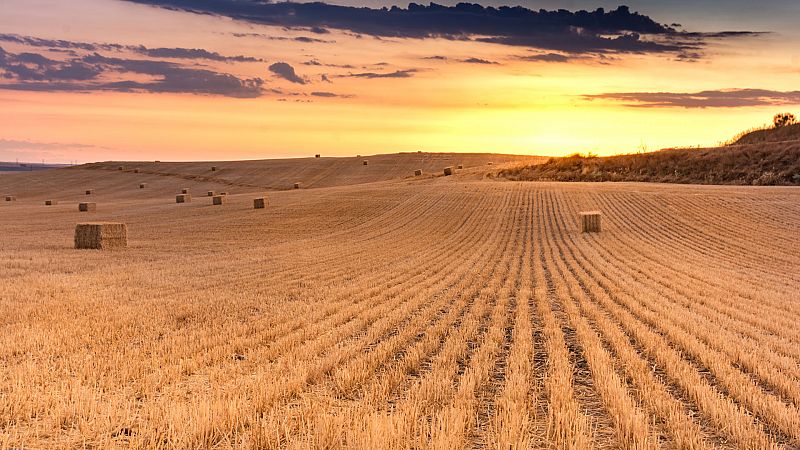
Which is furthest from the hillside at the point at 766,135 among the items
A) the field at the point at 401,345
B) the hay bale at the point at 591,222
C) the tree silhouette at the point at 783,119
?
the field at the point at 401,345

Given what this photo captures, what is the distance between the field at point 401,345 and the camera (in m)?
5.48

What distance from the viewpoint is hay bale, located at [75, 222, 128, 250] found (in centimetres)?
2130

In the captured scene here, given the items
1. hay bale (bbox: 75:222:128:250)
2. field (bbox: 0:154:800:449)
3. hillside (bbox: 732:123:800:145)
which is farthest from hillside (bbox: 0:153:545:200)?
field (bbox: 0:154:800:449)

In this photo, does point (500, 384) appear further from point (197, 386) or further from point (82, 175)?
point (82, 175)

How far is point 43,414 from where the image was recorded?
18.7ft

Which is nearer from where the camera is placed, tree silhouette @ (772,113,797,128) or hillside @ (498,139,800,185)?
hillside @ (498,139,800,185)

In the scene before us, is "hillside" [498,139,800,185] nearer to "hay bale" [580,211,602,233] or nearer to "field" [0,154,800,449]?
"hay bale" [580,211,602,233]

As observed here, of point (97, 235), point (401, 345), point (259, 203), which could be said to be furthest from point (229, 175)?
point (401, 345)

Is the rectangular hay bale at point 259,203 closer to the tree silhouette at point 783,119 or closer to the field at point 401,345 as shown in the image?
the field at point 401,345

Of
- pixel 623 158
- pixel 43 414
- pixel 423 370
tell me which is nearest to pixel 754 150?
pixel 623 158

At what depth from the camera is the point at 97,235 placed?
21.3 meters

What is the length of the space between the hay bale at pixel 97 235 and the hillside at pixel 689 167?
38.7m

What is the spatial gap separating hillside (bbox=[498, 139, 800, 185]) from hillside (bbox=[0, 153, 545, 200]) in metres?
6.44

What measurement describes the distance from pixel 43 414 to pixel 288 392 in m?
2.08
